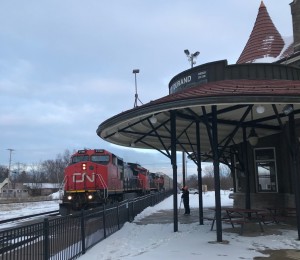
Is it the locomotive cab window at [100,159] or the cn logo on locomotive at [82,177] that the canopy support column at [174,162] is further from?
the locomotive cab window at [100,159]

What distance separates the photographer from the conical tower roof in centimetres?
2412

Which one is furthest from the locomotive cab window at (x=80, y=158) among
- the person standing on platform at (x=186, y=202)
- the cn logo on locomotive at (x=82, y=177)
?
the person standing on platform at (x=186, y=202)

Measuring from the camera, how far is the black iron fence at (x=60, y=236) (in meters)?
6.90

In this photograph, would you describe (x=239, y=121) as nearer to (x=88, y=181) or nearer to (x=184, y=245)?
(x=184, y=245)

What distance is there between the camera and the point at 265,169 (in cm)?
1752

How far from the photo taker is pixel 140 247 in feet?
34.3

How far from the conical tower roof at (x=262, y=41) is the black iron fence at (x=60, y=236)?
14418 millimetres

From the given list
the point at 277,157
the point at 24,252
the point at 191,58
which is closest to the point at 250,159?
the point at 277,157

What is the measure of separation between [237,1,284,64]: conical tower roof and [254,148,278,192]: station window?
805 centimetres

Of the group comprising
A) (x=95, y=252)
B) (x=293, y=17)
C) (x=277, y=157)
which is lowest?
(x=95, y=252)

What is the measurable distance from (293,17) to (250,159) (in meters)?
9.44

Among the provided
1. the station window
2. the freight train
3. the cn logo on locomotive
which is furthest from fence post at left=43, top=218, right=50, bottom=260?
the cn logo on locomotive

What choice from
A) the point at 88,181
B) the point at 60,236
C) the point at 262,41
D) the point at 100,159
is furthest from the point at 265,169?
the point at 60,236

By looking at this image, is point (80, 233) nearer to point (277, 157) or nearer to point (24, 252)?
point (24, 252)
